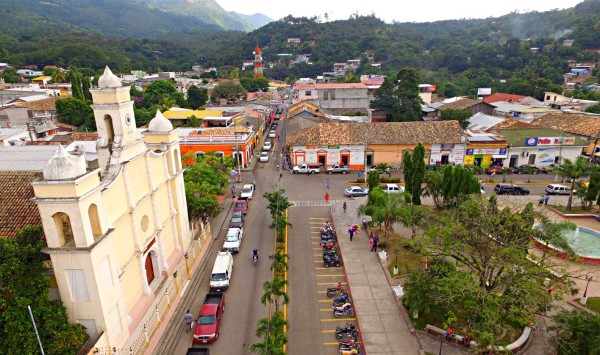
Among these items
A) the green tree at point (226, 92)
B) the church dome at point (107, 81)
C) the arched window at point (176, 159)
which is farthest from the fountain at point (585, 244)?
the green tree at point (226, 92)

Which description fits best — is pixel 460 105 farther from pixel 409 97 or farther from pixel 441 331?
pixel 441 331

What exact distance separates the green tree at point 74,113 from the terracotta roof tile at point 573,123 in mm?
64251

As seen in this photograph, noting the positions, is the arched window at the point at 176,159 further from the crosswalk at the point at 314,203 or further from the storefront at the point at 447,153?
the storefront at the point at 447,153

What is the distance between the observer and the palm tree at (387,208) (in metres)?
24.2

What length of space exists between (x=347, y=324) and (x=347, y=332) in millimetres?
776

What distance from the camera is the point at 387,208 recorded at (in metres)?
24.5

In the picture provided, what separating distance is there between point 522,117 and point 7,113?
76.1 meters

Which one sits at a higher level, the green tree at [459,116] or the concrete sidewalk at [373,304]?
the green tree at [459,116]

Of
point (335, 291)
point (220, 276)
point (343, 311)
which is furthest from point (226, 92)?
point (343, 311)

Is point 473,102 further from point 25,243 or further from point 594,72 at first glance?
point 25,243

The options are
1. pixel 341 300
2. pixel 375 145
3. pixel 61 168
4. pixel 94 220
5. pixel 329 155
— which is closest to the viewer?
pixel 61 168

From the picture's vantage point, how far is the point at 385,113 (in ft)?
202

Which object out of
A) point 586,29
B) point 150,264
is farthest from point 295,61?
point 150,264

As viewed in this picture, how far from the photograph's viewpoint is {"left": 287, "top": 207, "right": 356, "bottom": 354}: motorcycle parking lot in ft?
57.3
